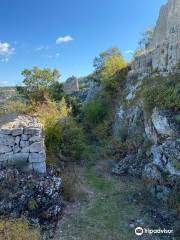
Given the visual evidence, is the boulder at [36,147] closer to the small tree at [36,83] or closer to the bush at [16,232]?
the bush at [16,232]

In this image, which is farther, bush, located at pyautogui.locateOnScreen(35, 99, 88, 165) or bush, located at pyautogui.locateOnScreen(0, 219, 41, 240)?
bush, located at pyautogui.locateOnScreen(35, 99, 88, 165)

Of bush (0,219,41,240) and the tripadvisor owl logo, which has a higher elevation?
bush (0,219,41,240)

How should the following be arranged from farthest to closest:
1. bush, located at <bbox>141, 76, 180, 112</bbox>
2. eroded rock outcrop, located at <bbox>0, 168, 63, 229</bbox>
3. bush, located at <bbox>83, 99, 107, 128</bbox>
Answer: bush, located at <bbox>83, 99, 107, 128</bbox>, bush, located at <bbox>141, 76, 180, 112</bbox>, eroded rock outcrop, located at <bbox>0, 168, 63, 229</bbox>

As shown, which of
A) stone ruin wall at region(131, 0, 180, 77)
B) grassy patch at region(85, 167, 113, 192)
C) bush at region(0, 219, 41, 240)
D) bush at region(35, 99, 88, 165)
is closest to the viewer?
bush at region(0, 219, 41, 240)

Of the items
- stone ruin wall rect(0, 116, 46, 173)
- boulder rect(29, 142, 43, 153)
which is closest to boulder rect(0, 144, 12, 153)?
stone ruin wall rect(0, 116, 46, 173)

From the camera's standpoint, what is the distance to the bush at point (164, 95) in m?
10.4

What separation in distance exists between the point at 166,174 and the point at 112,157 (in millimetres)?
3881

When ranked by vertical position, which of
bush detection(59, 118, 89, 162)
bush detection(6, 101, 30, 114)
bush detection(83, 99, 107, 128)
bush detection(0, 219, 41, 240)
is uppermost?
bush detection(6, 101, 30, 114)

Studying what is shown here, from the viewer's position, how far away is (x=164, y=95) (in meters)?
10.9

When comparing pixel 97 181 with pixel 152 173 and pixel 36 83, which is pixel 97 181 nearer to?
pixel 152 173

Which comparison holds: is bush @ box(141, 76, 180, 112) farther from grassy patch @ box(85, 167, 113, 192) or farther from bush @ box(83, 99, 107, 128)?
bush @ box(83, 99, 107, 128)

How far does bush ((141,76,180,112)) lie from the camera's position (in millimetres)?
10376
